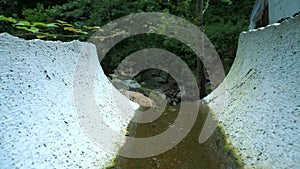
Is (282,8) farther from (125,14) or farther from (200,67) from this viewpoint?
(125,14)

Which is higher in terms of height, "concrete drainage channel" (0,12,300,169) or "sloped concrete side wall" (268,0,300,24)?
Result: "sloped concrete side wall" (268,0,300,24)

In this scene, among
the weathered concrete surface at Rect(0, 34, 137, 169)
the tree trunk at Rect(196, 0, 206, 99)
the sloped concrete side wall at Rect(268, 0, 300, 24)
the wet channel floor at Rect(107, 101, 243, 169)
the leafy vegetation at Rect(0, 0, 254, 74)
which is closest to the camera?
the weathered concrete surface at Rect(0, 34, 137, 169)

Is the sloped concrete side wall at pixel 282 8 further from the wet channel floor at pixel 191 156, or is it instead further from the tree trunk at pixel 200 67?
the tree trunk at pixel 200 67

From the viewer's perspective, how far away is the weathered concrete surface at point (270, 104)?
194 centimetres

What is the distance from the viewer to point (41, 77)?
2303 mm

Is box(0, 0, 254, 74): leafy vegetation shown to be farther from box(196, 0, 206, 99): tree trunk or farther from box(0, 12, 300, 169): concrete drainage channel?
box(0, 12, 300, 169): concrete drainage channel

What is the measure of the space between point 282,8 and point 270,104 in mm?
2279

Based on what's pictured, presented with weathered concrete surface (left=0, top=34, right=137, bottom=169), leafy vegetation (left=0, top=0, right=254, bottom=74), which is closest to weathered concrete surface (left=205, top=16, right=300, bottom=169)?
weathered concrete surface (left=0, top=34, right=137, bottom=169)

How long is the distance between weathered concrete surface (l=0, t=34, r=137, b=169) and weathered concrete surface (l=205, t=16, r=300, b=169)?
50.5 inches

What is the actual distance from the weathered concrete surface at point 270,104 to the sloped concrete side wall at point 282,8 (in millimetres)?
783

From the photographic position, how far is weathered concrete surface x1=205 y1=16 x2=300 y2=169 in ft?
6.36


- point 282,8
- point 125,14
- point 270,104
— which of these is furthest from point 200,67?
point 270,104

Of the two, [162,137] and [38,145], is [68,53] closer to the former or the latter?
[38,145]

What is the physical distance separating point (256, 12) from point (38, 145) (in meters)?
5.66
